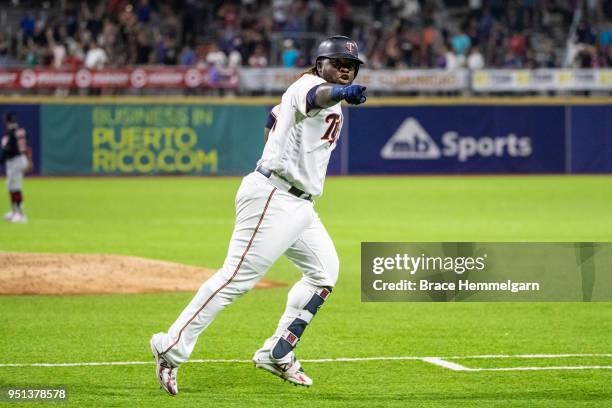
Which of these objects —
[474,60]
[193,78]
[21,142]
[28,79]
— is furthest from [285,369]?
[474,60]

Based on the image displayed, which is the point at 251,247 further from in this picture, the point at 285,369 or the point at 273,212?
the point at 285,369

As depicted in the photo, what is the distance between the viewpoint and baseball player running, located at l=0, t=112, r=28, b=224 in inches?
776

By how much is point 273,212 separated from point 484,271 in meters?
1.46

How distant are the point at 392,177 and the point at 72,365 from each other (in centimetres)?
2480

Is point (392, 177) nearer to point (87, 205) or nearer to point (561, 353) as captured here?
point (87, 205)

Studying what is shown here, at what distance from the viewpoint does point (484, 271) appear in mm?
7285

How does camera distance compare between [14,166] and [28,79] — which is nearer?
[14,166]

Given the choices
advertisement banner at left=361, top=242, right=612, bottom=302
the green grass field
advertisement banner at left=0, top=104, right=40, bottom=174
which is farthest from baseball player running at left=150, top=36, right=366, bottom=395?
advertisement banner at left=0, top=104, right=40, bottom=174

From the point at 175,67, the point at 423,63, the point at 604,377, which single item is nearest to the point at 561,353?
the point at 604,377

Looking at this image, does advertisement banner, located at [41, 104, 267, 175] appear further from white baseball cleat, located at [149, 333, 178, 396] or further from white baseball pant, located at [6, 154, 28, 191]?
white baseball cleat, located at [149, 333, 178, 396]

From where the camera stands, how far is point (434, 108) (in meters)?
31.8

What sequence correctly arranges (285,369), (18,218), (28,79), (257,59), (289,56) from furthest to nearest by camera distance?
(289,56) < (257,59) < (28,79) < (18,218) < (285,369)

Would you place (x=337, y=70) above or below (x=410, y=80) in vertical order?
above

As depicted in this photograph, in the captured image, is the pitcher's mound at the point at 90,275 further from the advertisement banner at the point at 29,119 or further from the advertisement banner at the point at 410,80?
the advertisement banner at the point at 410,80
